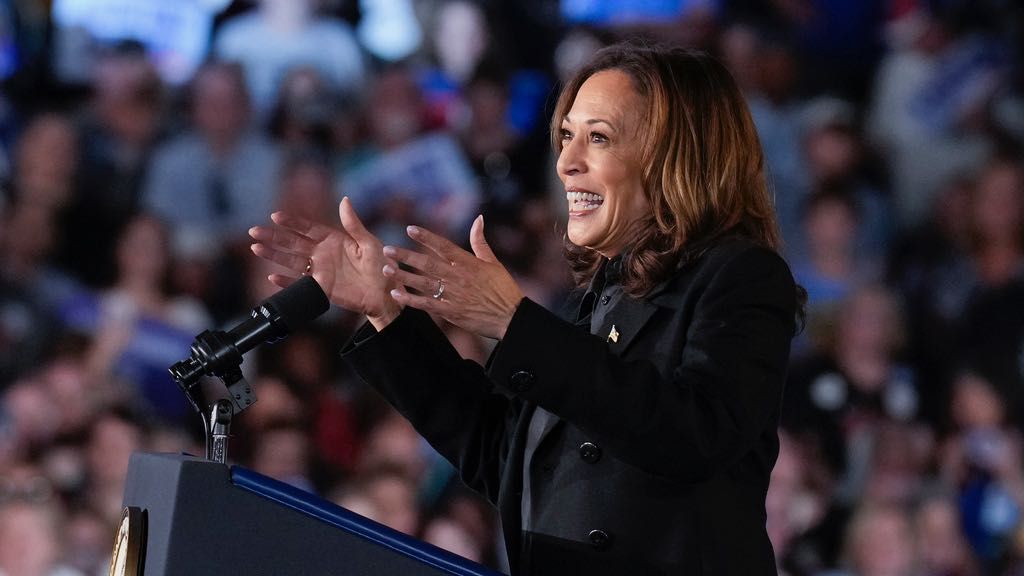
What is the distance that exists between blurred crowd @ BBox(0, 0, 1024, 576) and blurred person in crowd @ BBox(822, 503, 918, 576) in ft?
0.03

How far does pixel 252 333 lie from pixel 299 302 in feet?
0.28

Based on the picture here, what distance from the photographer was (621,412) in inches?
57.3

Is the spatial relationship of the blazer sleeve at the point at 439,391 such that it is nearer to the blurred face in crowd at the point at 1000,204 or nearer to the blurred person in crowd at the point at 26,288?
the blurred person in crowd at the point at 26,288

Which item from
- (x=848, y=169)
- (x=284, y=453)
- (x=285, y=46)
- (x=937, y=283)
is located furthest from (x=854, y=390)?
(x=285, y=46)

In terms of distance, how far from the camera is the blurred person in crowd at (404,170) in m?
5.13

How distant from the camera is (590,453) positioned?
1.63m

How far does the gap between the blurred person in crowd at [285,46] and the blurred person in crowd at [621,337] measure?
11.0 feet

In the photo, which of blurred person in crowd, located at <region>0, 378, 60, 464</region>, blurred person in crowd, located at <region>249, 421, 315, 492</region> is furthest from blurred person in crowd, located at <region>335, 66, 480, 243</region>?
blurred person in crowd, located at <region>0, 378, 60, 464</region>

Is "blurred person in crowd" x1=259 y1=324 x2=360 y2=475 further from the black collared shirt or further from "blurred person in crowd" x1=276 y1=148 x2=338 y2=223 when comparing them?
the black collared shirt

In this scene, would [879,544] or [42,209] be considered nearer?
[42,209]

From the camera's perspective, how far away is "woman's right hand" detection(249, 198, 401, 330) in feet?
5.44

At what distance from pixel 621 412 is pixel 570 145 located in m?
0.51

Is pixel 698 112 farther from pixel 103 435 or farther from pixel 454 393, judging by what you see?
pixel 103 435

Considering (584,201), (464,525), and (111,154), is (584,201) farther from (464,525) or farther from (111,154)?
(111,154)
